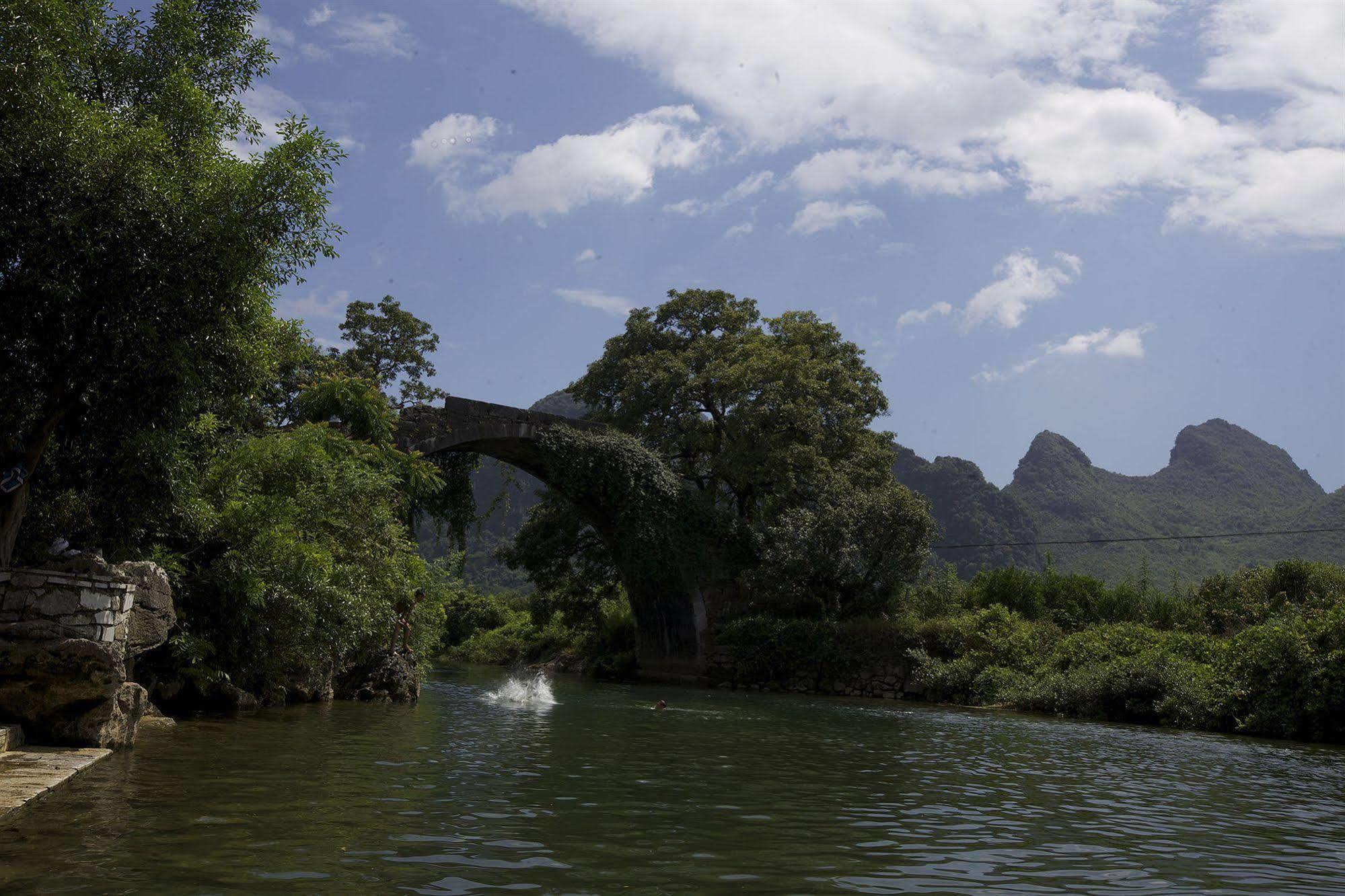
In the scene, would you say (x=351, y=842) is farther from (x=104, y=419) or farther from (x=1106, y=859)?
(x=104, y=419)

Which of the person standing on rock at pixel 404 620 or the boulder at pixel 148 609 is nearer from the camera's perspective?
the boulder at pixel 148 609

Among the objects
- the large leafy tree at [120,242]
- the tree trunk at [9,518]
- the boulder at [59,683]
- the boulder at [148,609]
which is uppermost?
the large leafy tree at [120,242]

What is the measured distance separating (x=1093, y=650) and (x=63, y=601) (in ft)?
65.0

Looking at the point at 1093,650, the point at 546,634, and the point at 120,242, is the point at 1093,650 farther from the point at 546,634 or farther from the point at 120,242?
the point at 546,634

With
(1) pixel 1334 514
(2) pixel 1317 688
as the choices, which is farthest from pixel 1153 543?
(2) pixel 1317 688

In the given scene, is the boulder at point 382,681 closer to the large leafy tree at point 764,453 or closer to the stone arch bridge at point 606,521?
the stone arch bridge at point 606,521

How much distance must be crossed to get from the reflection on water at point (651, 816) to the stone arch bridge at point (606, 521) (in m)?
12.1

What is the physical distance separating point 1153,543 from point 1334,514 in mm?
9937

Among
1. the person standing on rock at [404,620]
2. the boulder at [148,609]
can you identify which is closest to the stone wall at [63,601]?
the boulder at [148,609]

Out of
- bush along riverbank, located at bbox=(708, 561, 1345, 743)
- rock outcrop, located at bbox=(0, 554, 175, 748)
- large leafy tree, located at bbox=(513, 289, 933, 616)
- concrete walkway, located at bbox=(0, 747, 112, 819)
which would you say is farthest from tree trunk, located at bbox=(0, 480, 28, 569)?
large leafy tree, located at bbox=(513, 289, 933, 616)

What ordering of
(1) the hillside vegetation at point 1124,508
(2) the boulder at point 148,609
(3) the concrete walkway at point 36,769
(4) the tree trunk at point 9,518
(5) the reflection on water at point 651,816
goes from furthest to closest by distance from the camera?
(1) the hillside vegetation at point 1124,508, (2) the boulder at point 148,609, (4) the tree trunk at point 9,518, (3) the concrete walkway at point 36,769, (5) the reflection on water at point 651,816

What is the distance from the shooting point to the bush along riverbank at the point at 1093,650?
16.7m

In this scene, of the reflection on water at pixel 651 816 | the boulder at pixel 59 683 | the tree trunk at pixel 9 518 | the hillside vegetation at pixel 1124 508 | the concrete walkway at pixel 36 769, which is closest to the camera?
the reflection on water at pixel 651 816

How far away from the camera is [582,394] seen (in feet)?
113
